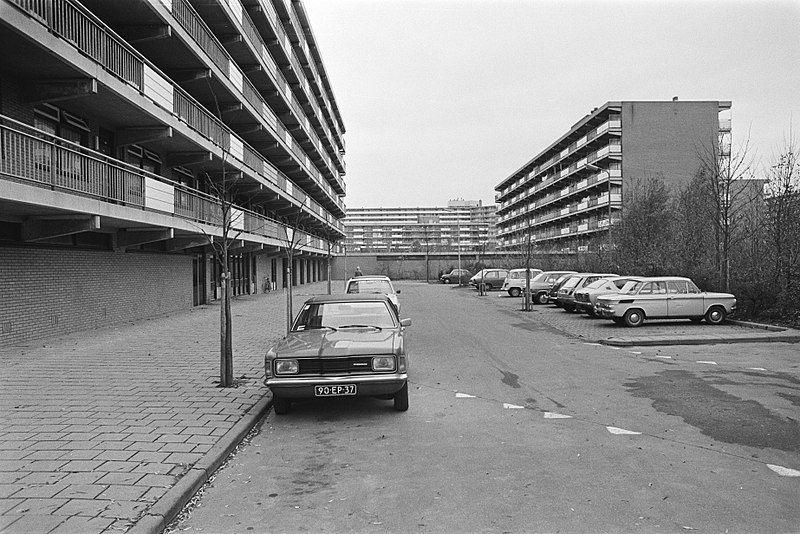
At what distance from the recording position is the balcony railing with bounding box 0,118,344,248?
1105cm

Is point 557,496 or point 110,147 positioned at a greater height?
point 110,147

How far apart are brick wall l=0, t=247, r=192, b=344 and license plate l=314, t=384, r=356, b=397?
899 cm

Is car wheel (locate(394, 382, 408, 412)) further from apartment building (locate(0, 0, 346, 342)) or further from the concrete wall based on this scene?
the concrete wall

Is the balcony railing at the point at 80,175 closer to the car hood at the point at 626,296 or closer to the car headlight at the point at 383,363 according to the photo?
the car headlight at the point at 383,363

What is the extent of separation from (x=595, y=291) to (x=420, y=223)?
478 ft

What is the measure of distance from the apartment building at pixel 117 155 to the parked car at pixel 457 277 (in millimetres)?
27312

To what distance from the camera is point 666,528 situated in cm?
397

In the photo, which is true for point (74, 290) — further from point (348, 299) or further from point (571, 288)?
point (571, 288)

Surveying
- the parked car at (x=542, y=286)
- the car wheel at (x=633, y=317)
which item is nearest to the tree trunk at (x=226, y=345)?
the car wheel at (x=633, y=317)

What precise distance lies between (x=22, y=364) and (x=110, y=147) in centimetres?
950

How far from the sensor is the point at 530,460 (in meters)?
5.43

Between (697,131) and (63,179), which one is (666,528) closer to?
(63,179)

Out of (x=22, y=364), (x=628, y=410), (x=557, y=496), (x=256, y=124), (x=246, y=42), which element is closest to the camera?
(x=557, y=496)

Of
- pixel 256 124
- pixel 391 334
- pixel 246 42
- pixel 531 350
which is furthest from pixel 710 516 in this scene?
pixel 256 124
